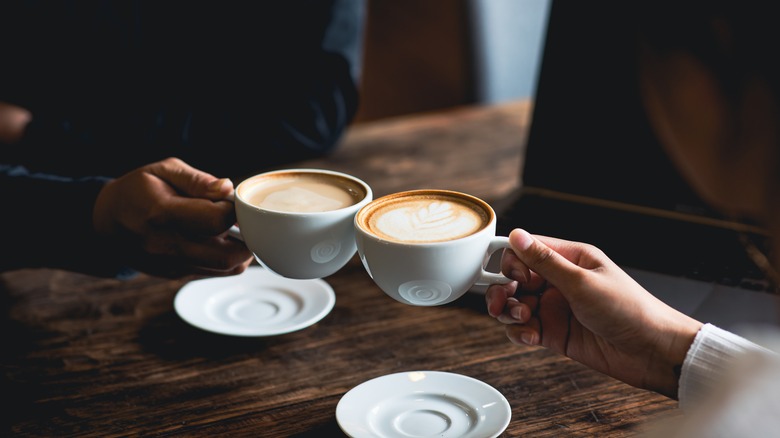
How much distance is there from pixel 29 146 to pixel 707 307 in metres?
1.26

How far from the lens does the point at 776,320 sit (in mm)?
907

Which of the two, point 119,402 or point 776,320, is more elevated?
point 776,320

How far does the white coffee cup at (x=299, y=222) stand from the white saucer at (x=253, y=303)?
15cm

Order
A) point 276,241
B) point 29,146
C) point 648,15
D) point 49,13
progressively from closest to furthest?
1. point 648,15
2. point 276,241
3. point 29,146
4. point 49,13

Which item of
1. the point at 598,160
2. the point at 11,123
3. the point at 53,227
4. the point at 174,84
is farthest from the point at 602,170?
the point at 11,123

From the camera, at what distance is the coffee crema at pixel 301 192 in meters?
0.79

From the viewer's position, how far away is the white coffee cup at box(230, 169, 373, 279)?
0.75m

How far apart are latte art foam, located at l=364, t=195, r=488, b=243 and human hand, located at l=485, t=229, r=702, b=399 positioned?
51mm

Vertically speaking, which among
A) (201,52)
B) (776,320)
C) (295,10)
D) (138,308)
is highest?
(295,10)

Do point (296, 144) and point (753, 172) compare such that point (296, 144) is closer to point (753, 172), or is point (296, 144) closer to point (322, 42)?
point (322, 42)

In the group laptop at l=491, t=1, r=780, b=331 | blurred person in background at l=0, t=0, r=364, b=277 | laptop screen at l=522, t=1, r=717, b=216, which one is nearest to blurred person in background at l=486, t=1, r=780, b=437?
laptop at l=491, t=1, r=780, b=331

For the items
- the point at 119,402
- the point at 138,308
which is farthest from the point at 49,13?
the point at 119,402

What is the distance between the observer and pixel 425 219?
746 mm

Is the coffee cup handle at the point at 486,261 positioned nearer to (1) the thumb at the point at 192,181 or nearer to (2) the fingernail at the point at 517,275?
(2) the fingernail at the point at 517,275
